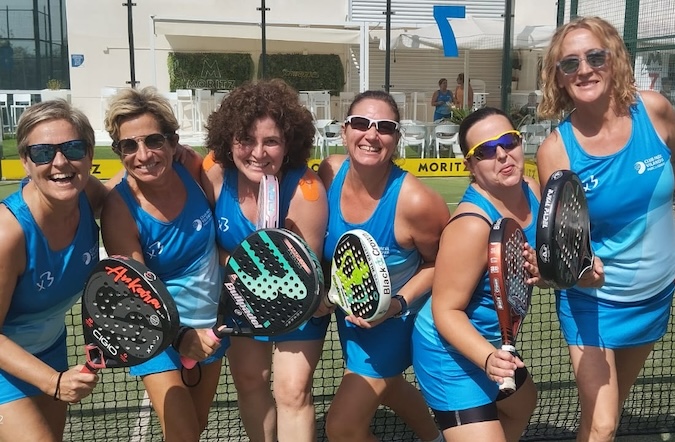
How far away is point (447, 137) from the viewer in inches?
614

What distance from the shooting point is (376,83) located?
905 inches

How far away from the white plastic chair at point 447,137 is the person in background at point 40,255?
12.5 meters

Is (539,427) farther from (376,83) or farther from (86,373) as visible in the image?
(376,83)

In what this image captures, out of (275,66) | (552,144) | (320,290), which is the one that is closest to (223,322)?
(320,290)

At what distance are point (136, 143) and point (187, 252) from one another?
1.72 feet

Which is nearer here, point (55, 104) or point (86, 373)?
point (86, 373)

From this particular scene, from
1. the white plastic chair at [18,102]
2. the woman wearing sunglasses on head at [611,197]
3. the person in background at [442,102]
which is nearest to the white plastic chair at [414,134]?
the person in background at [442,102]

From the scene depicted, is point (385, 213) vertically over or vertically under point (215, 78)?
under

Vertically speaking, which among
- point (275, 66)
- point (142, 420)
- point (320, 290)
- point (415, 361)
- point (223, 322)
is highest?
point (275, 66)

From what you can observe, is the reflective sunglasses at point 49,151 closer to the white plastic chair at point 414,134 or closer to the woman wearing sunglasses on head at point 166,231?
the woman wearing sunglasses on head at point 166,231

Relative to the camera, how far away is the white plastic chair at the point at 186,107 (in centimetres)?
1878

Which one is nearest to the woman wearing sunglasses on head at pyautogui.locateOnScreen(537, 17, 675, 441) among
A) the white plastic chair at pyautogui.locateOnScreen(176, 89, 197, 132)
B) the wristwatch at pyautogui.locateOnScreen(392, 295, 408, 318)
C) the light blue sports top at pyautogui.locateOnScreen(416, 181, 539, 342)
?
the light blue sports top at pyautogui.locateOnScreen(416, 181, 539, 342)

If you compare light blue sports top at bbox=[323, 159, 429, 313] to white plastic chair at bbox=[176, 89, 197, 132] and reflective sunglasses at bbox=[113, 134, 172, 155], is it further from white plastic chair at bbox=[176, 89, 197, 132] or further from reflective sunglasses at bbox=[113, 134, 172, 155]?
white plastic chair at bbox=[176, 89, 197, 132]

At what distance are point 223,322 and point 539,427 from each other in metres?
2.40
